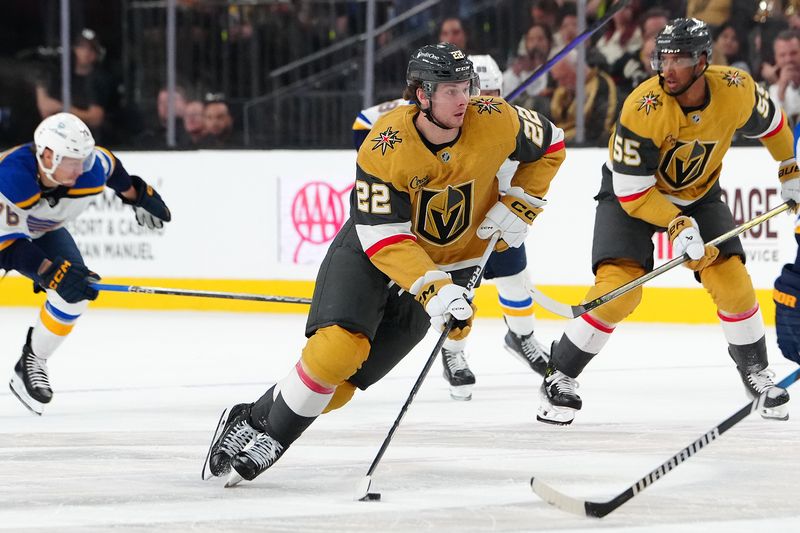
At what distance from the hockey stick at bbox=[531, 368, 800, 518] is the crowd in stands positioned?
3.46 metres

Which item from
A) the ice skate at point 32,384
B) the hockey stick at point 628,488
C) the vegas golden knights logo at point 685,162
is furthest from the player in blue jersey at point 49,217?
the hockey stick at point 628,488

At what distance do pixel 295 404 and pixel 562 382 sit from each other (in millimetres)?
1193

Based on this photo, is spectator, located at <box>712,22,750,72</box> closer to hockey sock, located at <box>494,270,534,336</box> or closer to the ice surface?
the ice surface

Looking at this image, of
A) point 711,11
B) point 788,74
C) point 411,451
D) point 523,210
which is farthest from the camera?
point 711,11

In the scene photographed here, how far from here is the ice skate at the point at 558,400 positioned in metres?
3.93

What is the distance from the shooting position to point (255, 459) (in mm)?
3033

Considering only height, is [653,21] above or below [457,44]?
above

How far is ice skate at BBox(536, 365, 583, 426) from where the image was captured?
393cm

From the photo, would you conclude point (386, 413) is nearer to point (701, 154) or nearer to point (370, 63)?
point (701, 154)

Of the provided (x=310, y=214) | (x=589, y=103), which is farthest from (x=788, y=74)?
(x=310, y=214)

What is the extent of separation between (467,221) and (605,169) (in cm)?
98

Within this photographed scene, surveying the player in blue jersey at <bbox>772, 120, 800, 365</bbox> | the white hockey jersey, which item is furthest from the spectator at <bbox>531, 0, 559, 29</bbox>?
the player in blue jersey at <bbox>772, 120, 800, 365</bbox>

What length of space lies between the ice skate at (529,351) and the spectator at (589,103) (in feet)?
7.00

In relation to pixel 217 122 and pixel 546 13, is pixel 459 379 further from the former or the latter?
pixel 217 122
